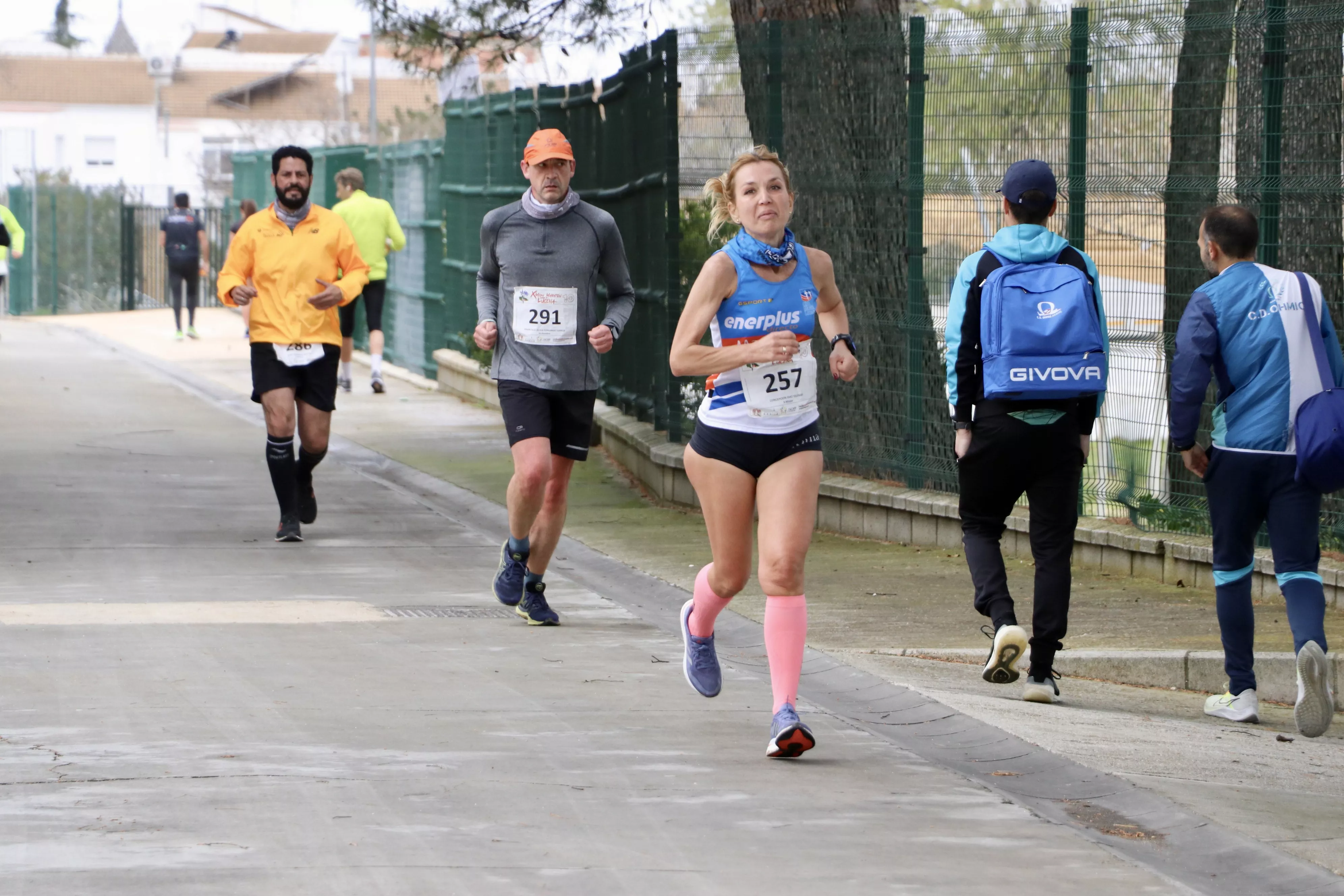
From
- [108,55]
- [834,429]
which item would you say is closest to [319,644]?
[834,429]

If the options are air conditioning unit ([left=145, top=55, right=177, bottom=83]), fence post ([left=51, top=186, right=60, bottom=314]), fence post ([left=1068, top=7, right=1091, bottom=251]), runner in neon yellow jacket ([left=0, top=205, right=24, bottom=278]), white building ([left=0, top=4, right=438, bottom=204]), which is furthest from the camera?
air conditioning unit ([left=145, top=55, right=177, bottom=83])

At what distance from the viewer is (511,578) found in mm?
8945

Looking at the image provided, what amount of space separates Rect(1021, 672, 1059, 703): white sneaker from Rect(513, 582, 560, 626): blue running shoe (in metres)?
2.22

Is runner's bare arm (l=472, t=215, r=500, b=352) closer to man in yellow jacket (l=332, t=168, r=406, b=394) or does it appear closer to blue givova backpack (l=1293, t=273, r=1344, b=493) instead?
blue givova backpack (l=1293, t=273, r=1344, b=493)

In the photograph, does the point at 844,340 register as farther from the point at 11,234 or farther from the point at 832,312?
the point at 11,234

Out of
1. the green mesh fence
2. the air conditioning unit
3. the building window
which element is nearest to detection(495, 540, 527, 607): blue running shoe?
the green mesh fence

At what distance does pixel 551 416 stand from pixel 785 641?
104 inches

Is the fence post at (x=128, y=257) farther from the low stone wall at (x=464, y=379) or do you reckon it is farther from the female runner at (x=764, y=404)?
the female runner at (x=764, y=404)

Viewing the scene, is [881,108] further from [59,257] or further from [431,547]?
[59,257]

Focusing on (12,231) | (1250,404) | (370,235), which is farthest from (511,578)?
(370,235)

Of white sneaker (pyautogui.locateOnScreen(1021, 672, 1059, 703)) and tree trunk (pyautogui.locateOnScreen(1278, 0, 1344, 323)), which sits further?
tree trunk (pyautogui.locateOnScreen(1278, 0, 1344, 323))

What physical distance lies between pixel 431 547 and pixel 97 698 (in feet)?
13.9

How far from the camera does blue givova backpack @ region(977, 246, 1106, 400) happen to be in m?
6.98

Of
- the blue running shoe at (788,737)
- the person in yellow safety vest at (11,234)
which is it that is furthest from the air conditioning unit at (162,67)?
the blue running shoe at (788,737)
